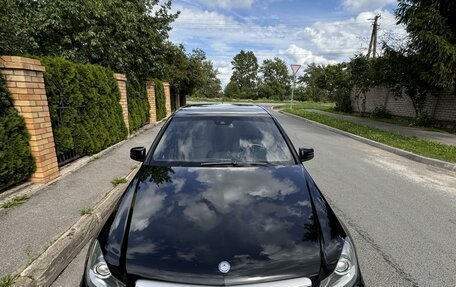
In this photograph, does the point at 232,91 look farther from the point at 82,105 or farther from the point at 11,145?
the point at 11,145

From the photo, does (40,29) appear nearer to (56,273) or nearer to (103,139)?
(103,139)

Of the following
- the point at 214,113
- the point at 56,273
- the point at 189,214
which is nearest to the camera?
the point at 189,214

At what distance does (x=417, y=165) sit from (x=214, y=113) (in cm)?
612

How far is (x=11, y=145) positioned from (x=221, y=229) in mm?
3744

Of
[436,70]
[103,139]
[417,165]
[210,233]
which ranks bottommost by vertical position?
[417,165]

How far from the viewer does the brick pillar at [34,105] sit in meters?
4.07

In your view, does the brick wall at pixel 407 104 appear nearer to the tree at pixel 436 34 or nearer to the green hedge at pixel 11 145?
the tree at pixel 436 34

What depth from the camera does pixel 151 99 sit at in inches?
544

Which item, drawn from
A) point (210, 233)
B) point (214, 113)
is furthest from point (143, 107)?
point (210, 233)

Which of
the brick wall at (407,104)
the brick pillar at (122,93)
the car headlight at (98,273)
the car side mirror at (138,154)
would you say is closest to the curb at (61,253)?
the car side mirror at (138,154)

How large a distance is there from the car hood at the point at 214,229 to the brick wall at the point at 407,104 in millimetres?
14892

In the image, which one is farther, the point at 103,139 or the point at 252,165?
the point at 103,139

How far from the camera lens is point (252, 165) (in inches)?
108

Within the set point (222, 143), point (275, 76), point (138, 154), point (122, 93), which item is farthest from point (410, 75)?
point (275, 76)
